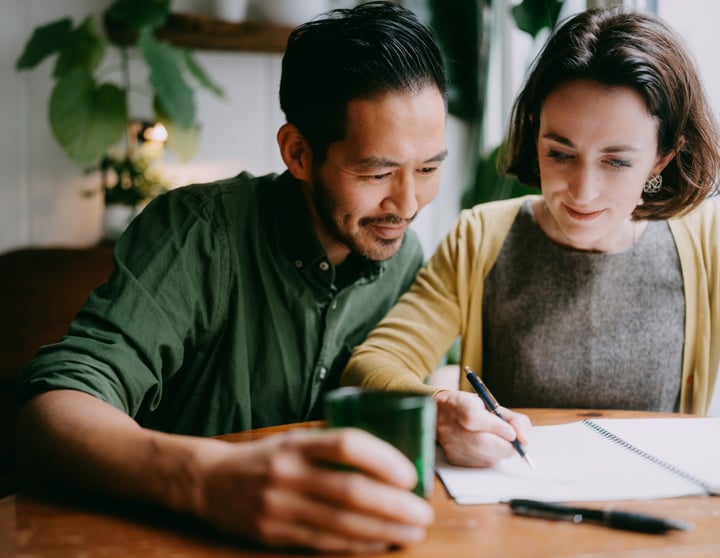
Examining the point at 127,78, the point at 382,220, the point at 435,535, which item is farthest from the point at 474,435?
the point at 127,78

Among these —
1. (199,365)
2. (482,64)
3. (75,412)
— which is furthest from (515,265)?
(482,64)

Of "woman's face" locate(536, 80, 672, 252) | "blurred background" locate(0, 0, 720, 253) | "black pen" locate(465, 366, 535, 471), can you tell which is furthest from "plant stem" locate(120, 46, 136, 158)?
"black pen" locate(465, 366, 535, 471)

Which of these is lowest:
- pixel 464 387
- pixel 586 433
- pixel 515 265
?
pixel 464 387

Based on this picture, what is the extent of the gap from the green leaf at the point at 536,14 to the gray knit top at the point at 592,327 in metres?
0.66

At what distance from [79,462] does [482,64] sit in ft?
7.57

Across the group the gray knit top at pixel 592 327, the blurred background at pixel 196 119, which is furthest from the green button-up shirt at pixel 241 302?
the blurred background at pixel 196 119

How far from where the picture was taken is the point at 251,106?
3000 millimetres

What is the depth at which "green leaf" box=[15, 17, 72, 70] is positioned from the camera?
95.7 inches

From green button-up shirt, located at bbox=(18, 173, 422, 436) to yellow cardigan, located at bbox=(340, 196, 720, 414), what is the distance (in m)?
0.10

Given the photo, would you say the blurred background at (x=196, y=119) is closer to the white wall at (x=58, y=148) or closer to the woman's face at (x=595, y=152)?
the white wall at (x=58, y=148)

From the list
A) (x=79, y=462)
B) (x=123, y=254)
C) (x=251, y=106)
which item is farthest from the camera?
(x=251, y=106)

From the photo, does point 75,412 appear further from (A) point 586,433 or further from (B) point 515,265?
(B) point 515,265

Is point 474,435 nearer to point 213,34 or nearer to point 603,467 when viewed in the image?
point 603,467

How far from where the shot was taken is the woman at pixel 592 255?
117 centimetres
